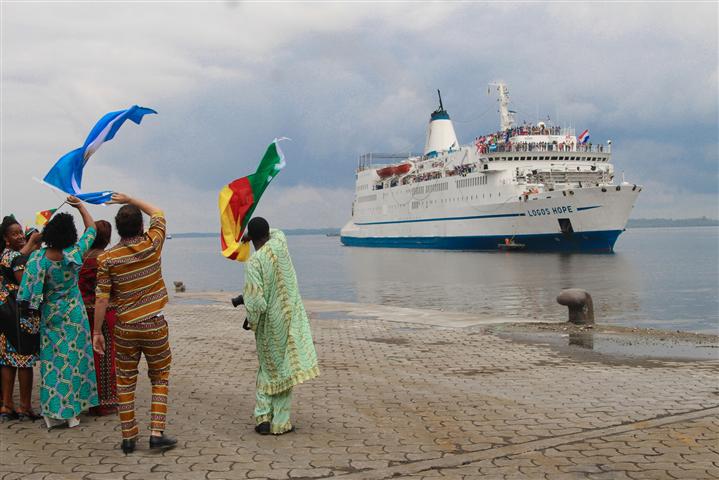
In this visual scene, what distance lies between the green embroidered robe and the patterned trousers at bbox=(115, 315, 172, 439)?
24.7 inches

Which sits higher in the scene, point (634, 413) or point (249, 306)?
point (249, 306)

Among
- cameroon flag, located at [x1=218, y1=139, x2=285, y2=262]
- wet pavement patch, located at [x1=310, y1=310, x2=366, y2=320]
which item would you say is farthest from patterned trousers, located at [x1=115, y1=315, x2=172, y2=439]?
wet pavement patch, located at [x1=310, y1=310, x2=366, y2=320]

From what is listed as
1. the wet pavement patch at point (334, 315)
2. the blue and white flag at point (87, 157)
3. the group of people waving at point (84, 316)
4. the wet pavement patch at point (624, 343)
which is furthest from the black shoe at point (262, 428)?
the wet pavement patch at point (334, 315)

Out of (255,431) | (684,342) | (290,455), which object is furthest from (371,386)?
(684,342)

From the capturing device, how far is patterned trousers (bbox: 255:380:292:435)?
498 cm

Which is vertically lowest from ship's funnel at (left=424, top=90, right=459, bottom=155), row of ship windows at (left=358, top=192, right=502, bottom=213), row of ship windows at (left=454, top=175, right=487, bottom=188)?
row of ship windows at (left=358, top=192, right=502, bottom=213)

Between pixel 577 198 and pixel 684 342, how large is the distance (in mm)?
36839

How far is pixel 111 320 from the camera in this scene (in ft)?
18.1

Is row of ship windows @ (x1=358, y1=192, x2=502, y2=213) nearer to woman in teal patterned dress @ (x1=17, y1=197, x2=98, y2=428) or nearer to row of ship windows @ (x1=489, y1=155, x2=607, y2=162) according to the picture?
row of ship windows @ (x1=489, y1=155, x2=607, y2=162)

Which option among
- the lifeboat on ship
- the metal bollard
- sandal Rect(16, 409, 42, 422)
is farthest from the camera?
the lifeboat on ship

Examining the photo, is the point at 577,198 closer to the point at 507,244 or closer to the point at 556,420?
the point at 507,244

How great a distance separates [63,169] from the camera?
5.09 metres

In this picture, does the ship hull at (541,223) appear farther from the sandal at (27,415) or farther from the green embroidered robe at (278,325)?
the sandal at (27,415)

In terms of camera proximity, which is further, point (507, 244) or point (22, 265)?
point (507, 244)
